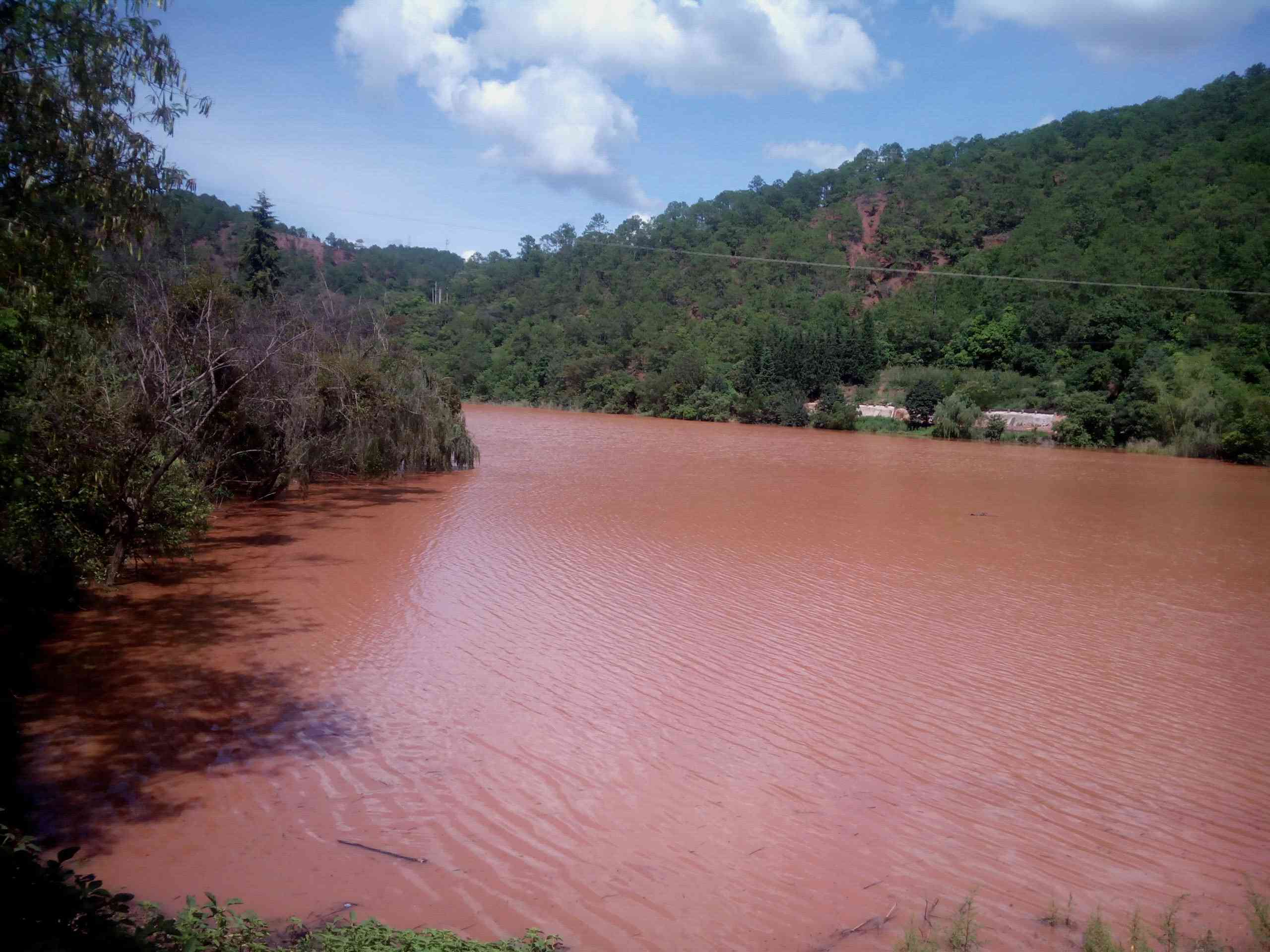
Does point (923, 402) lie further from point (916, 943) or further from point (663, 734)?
point (916, 943)

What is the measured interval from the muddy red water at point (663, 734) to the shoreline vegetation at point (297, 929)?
12cm

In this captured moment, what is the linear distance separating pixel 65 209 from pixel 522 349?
6946cm

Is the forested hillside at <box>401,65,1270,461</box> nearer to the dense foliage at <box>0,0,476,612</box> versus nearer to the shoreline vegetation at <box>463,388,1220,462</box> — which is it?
the shoreline vegetation at <box>463,388,1220,462</box>

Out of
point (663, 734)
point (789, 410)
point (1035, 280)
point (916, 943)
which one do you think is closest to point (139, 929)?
point (916, 943)

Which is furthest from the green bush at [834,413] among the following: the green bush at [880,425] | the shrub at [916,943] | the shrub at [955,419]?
the shrub at [916,943]

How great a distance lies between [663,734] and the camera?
633 centimetres

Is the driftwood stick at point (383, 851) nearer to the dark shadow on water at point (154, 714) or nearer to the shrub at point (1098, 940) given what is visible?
the dark shadow on water at point (154, 714)

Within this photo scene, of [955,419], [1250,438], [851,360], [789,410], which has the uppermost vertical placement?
[851,360]

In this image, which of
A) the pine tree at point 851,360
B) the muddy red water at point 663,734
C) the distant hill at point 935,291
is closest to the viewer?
the muddy red water at point 663,734

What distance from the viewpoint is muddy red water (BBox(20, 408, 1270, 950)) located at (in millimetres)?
4387

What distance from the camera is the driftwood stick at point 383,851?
4484 mm

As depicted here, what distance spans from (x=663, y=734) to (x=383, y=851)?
2.36 metres

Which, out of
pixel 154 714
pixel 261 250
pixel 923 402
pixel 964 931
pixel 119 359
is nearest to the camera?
pixel 964 931

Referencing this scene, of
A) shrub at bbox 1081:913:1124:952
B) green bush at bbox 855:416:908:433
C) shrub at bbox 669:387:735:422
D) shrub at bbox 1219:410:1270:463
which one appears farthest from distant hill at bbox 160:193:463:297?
shrub at bbox 1219:410:1270:463
